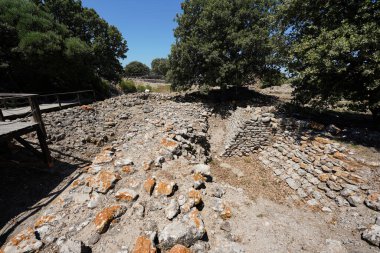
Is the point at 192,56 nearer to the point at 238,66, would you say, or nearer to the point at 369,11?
the point at 238,66

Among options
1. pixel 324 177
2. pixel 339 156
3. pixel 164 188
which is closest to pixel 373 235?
pixel 324 177

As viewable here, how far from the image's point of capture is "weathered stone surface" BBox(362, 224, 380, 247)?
4074 mm

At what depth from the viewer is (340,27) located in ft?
21.6

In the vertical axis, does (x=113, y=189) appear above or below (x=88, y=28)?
below

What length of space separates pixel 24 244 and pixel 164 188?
9.82 ft

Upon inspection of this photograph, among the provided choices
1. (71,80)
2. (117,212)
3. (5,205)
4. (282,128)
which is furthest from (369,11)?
Answer: (71,80)

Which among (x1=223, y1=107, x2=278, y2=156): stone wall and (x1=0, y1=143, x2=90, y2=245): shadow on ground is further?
(x1=223, y1=107, x2=278, y2=156): stone wall

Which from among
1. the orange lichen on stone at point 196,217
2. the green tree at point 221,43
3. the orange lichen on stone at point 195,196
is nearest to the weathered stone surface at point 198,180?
the orange lichen on stone at point 195,196

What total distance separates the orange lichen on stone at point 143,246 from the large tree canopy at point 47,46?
13808mm

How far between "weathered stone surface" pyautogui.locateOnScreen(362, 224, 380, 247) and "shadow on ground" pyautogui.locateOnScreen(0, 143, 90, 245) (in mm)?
8398

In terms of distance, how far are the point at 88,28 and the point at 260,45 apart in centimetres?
1633

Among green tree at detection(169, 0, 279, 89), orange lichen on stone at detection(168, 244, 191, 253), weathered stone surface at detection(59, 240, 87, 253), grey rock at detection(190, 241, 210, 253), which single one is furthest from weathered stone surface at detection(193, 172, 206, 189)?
green tree at detection(169, 0, 279, 89)

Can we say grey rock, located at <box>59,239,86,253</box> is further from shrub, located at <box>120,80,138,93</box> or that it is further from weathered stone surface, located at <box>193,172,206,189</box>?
shrub, located at <box>120,80,138,93</box>

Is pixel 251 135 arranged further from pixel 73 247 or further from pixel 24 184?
pixel 24 184
